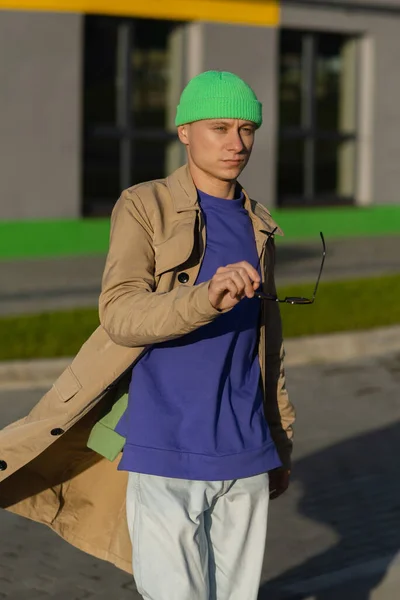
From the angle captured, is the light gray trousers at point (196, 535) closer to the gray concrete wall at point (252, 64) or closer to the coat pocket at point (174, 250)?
the coat pocket at point (174, 250)

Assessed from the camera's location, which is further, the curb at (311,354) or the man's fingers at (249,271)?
the curb at (311,354)

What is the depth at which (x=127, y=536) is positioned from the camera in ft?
12.5

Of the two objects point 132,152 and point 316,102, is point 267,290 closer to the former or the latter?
point 132,152

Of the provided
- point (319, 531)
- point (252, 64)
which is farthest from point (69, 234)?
point (319, 531)

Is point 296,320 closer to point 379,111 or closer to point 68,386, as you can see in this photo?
point 68,386

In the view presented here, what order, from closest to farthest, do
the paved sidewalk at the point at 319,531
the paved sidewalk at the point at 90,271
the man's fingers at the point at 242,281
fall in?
the man's fingers at the point at 242,281, the paved sidewalk at the point at 319,531, the paved sidewalk at the point at 90,271

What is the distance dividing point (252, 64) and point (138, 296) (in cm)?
1504

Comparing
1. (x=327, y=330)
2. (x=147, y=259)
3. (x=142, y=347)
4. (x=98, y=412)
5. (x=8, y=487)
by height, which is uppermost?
(x=147, y=259)

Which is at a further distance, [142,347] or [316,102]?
[316,102]

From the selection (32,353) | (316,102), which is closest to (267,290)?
(32,353)

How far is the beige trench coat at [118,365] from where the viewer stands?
3.25 metres

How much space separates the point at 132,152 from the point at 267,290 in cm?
1377

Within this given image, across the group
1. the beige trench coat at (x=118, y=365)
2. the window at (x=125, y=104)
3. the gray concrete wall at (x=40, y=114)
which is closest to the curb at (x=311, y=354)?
the beige trench coat at (x=118, y=365)

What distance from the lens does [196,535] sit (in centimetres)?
351
